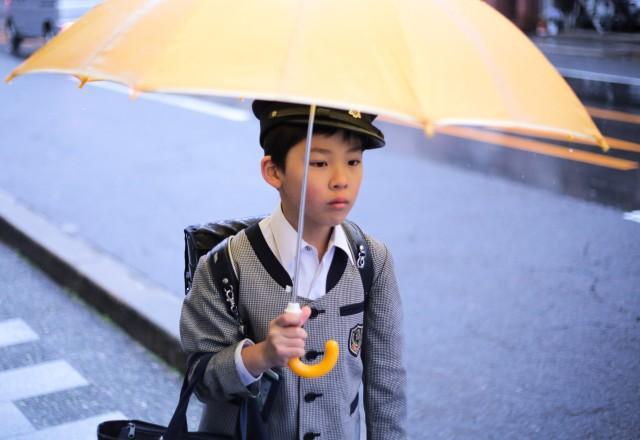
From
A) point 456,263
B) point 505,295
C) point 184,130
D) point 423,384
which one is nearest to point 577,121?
point 423,384

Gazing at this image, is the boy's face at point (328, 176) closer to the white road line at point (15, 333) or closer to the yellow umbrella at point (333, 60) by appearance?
the yellow umbrella at point (333, 60)

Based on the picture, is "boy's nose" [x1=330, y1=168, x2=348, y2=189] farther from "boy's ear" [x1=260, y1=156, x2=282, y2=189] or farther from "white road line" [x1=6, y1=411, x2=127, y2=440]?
"white road line" [x1=6, y1=411, x2=127, y2=440]

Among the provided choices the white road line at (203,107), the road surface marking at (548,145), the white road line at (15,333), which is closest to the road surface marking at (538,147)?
the road surface marking at (548,145)

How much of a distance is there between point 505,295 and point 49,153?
5.58 metres

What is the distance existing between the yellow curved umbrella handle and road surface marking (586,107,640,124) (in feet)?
28.9

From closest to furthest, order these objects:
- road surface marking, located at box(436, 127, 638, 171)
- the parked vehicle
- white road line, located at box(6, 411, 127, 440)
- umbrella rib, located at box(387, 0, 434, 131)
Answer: umbrella rib, located at box(387, 0, 434, 131)
white road line, located at box(6, 411, 127, 440)
road surface marking, located at box(436, 127, 638, 171)
the parked vehicle

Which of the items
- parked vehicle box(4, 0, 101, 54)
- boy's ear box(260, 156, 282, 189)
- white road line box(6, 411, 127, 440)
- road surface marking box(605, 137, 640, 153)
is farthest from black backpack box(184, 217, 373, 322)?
parked vehicle box(4, 0, 101, 54)

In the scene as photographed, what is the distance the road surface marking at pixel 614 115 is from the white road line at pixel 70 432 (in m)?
7.70

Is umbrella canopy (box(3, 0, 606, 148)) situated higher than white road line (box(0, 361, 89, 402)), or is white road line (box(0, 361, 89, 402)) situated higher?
umbrella canopy (box(3, 0, 606, 148))

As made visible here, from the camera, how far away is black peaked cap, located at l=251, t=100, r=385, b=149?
209 centimetres

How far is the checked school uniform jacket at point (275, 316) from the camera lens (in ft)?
7.16

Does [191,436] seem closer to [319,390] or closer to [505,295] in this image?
[319,390]

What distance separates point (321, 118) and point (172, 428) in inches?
29.8

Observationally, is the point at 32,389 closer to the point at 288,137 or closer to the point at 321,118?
the point at 288,137
